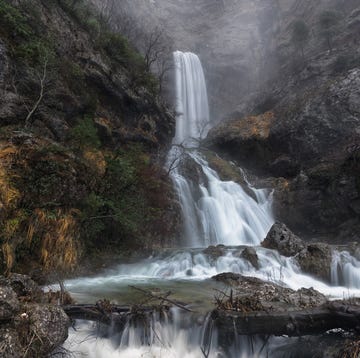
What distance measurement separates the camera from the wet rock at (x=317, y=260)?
1241 cm

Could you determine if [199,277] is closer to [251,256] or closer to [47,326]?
[251,256]

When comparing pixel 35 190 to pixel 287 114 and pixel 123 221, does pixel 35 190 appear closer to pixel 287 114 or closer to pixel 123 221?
pixel 123 221

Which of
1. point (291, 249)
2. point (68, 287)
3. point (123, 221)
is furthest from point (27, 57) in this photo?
point (291, 249)

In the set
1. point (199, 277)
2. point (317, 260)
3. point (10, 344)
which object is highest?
point (317, 260)

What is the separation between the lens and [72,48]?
18.8 metres

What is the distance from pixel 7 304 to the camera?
495 centimetres

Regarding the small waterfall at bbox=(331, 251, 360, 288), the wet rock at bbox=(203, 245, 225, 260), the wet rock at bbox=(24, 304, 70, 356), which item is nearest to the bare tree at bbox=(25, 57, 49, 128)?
the wet rock at bbox=(24, 304, 70, 356)

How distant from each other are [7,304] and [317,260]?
11177 mm

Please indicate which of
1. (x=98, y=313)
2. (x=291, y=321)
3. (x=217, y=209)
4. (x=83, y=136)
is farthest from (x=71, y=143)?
(x=291, y=321)

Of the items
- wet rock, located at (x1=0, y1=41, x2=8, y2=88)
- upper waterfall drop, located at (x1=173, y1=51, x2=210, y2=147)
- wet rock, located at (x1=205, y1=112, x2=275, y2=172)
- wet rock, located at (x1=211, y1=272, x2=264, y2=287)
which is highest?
upper waterfall drop, located at (x1=173, y1=51, x2=210, y2=147)

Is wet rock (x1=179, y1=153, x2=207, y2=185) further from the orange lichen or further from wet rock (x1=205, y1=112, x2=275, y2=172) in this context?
the orange lichen

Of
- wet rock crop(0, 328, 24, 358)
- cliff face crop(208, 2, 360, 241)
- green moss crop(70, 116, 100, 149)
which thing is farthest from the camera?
cliff face crop(208, 2, 360, 241)

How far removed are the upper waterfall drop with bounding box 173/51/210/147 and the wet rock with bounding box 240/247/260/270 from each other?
26.1 m

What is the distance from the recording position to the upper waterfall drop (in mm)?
41656
